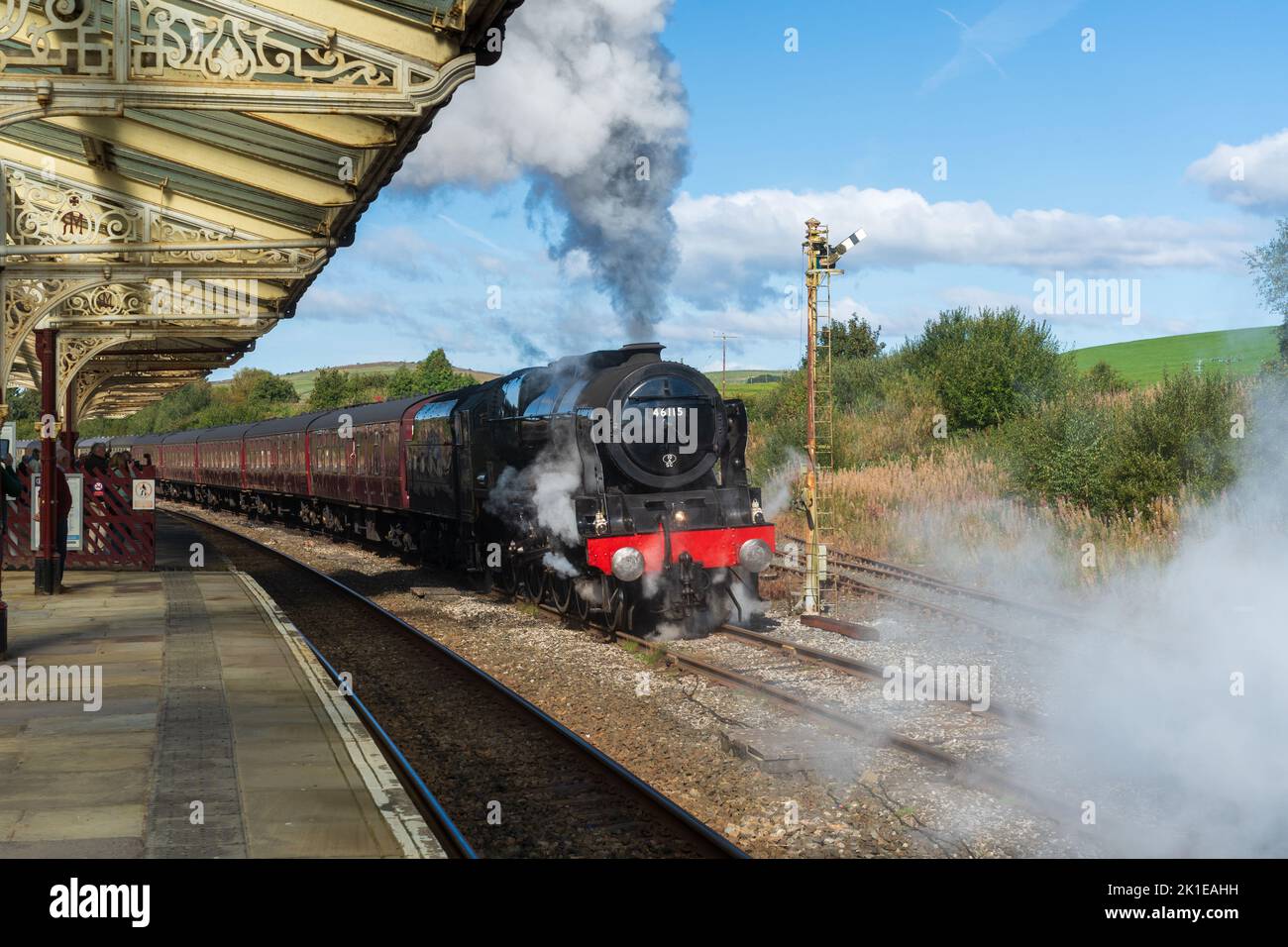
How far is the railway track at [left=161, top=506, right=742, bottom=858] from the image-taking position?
20.8 feet

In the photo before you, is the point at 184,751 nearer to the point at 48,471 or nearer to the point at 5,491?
the point at 5,491

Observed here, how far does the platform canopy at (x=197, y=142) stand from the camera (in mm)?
7977

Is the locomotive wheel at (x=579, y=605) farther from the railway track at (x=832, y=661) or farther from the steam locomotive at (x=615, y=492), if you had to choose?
the railway track at (x=832, y=661)

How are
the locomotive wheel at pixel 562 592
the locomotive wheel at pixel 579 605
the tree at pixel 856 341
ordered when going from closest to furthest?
1. the locomotive wheel at pixel 579 605
2. the locomotive wheel at pixel 562 592
3. the tree at pixel 856 341

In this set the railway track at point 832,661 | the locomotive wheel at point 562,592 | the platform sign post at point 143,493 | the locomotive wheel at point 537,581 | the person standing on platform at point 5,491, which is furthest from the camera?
the platform sign post at point 143,493

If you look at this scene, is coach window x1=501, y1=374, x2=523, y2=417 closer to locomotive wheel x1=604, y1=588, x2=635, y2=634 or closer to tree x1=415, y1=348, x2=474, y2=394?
locomotive wheel x1=604, y1=588, x2=635, y2=634

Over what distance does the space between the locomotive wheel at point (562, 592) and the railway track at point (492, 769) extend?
Result: 1.87m

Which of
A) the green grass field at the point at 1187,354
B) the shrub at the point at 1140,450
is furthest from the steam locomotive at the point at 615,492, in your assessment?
the green grass field at the point at 1187,354

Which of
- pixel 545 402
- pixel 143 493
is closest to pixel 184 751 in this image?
pixel 545 402

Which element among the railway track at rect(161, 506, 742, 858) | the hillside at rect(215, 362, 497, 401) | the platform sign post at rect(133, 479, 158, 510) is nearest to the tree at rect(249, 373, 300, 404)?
the hillside at rect(215, 362, 497, 401)

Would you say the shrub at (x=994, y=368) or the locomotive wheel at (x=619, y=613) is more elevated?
the shrub at (x=994, y=368)

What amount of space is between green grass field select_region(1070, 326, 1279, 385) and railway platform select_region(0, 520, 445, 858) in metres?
14.0

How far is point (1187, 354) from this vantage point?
50.2 m

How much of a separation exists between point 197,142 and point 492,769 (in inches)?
296
